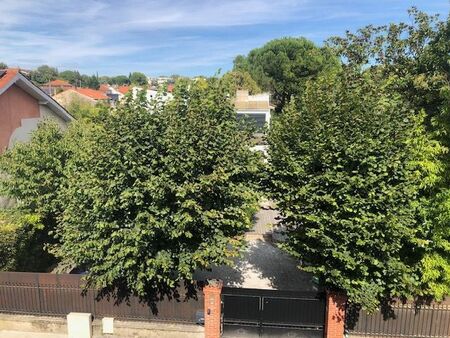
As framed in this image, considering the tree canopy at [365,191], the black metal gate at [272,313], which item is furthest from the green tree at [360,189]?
the black metal gate at [272,313]

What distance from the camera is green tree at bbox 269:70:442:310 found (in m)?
8.27

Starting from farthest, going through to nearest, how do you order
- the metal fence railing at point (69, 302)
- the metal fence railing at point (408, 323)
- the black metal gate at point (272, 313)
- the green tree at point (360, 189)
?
the metal fence railing at point (69, 302)
the black metal gate at point (272, 313)
the metal fence railing at point (408, 323)
the green tree at point (360, 189)

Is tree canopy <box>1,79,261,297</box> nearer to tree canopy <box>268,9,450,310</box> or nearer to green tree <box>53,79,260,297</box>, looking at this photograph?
green tree <box>53,79,260,297</box>

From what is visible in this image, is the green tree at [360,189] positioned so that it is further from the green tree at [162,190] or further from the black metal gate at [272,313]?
the green tree at [162,190]

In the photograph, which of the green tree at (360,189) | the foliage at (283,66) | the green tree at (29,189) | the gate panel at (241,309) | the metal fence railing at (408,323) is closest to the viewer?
the green tree at (360,189)

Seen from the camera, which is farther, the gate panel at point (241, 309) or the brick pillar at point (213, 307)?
the gate panel at point (241, 309)

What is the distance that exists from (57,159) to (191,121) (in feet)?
19.7

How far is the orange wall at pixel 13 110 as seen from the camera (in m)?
16.1

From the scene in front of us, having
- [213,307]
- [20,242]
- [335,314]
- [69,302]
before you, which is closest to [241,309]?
[213,307]

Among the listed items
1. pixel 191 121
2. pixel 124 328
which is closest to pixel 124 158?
pixel 191 121

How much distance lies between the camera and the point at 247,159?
360 inches

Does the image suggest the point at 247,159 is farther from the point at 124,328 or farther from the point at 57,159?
the point at 57,159

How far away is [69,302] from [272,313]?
563 cm

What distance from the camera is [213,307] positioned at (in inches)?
377
